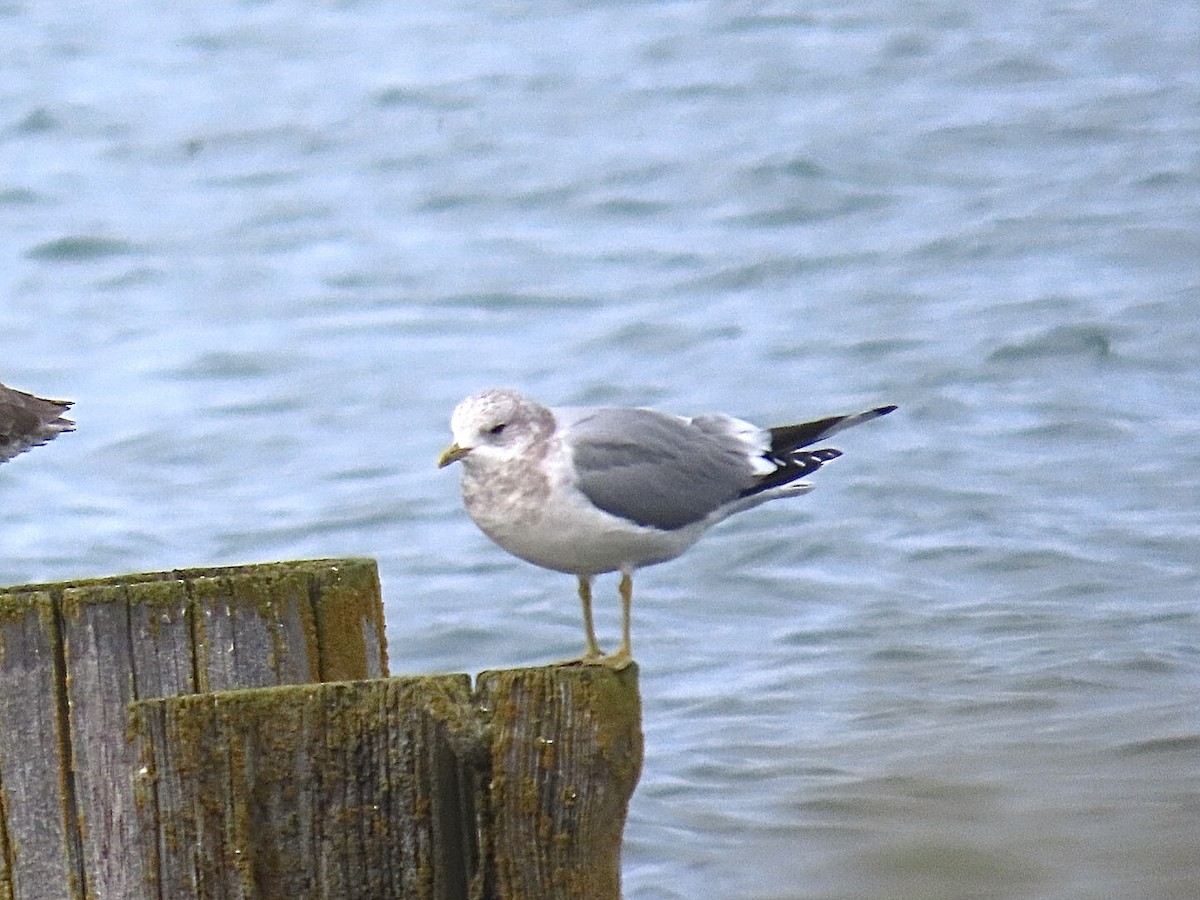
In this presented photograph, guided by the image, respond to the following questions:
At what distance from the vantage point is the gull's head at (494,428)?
5.00 metres

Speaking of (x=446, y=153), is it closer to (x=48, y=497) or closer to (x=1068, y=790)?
(x=48, y=497)

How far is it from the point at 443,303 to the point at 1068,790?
30.2 ft

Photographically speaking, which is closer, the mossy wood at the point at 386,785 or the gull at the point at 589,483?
the mossy wood at the point at 386,785

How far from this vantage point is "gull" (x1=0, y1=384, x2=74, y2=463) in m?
7.90

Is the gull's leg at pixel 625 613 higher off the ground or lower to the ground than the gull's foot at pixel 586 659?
higher

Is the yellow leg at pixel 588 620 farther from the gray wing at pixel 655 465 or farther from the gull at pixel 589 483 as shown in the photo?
the gray wing at pixel 655 465

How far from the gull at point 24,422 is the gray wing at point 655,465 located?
3.23m

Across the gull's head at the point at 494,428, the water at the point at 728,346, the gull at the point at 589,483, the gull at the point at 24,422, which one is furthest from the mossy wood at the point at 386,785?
the gull at the point at 24,422

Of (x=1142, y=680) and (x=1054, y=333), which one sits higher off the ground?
(x=1054, y=333)

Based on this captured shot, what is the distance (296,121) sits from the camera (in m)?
19.7

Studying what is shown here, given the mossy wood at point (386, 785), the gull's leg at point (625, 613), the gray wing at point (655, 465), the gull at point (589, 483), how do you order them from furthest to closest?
the gray wing at point (655, 465) → the gull at point (589, 483) → the gull's leg at point (625, 613) → the mossy wood at point (386, 785)

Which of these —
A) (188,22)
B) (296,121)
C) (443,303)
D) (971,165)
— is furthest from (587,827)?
(188,22)

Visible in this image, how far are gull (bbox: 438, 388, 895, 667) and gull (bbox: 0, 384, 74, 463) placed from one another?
325cm

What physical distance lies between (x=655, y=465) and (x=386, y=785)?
2224 mm
